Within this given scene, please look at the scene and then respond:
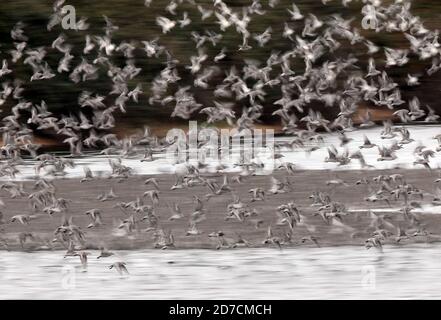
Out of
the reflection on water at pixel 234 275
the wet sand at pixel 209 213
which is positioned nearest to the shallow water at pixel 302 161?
the wet sand at pixel 209 213

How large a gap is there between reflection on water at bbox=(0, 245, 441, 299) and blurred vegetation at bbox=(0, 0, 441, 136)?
340 cm

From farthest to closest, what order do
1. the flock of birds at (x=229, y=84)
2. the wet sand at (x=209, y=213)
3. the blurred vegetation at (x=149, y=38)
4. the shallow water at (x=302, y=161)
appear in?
the blurred vegetation at (x=149, y=38)
the flock of birds at (x=229, y=84)
the shallow water at (x=302, y=161)
the wet sand at (x=209, y=213)

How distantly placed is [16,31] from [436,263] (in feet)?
16.0

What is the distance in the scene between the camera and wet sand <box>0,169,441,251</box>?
8.27 m

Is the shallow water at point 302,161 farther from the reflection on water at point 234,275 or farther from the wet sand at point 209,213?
the reflection on water at point 234,275

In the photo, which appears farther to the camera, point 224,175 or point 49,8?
point 49,8

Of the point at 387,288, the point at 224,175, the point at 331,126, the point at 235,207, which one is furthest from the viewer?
the point at 331,126

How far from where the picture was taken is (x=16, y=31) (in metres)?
11.2

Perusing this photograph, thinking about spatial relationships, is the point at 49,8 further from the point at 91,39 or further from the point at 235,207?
the point at 235,207

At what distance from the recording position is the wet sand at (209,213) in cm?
827

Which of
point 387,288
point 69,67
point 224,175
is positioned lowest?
point 387,288

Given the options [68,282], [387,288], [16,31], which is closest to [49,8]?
[16,31]

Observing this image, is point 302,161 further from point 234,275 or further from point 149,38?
point 234,275

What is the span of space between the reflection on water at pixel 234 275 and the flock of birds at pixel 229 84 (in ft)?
5.41
